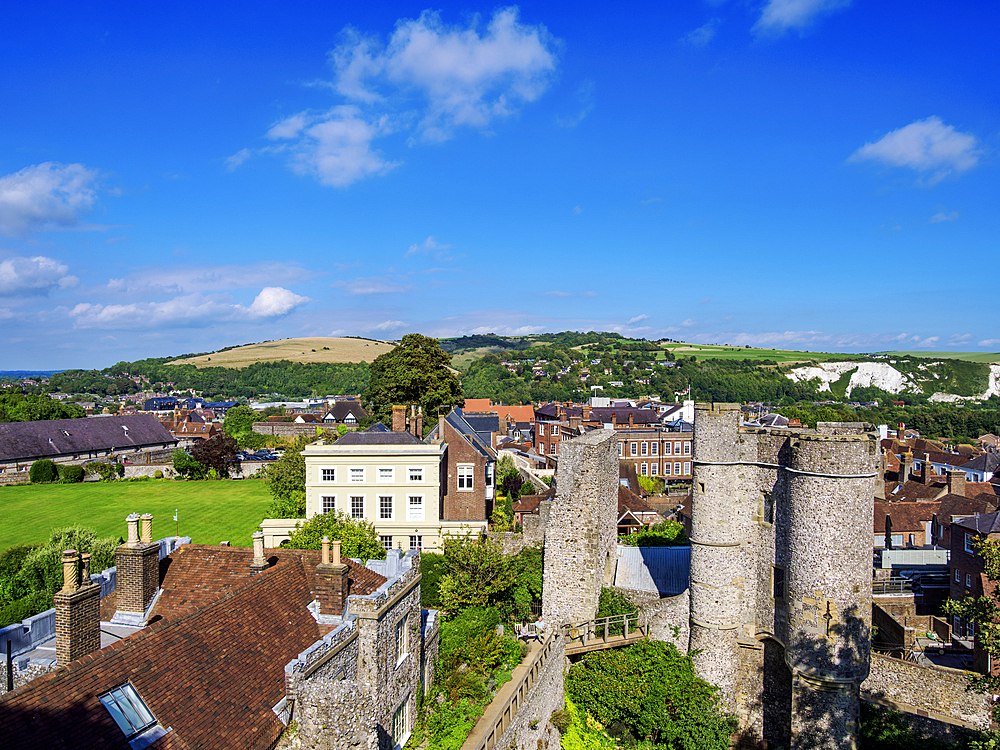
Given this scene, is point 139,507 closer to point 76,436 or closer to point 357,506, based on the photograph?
point 357,506

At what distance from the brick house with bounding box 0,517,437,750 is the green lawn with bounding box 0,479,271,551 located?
84.6 feet

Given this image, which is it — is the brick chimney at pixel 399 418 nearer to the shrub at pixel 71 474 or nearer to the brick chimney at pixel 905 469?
the shrub at pixel 71 474

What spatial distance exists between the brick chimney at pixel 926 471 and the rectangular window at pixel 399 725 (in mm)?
59663

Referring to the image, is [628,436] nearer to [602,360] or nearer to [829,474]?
[829,474]

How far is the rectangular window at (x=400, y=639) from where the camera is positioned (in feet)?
50.4

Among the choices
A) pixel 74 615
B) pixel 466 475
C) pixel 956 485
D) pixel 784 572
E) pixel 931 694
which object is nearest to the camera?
pixel 74 615

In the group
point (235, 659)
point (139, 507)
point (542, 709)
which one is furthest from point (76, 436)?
point (235, 659)

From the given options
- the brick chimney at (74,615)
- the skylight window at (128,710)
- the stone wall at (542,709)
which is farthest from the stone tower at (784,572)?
the brick chimney at (74,615)

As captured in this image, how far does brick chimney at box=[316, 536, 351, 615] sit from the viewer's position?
1538 cm

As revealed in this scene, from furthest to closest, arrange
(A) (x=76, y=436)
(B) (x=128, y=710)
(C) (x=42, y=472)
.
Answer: (A) (x=76, y=436), (C) (x=42, y=472), (B) (x=128, y=710)

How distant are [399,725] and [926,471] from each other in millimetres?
69640

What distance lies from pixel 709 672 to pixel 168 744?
16715 millimetres

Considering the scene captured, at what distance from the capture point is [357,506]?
35375 millimetres

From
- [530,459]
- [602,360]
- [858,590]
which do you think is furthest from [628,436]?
[602,360]
